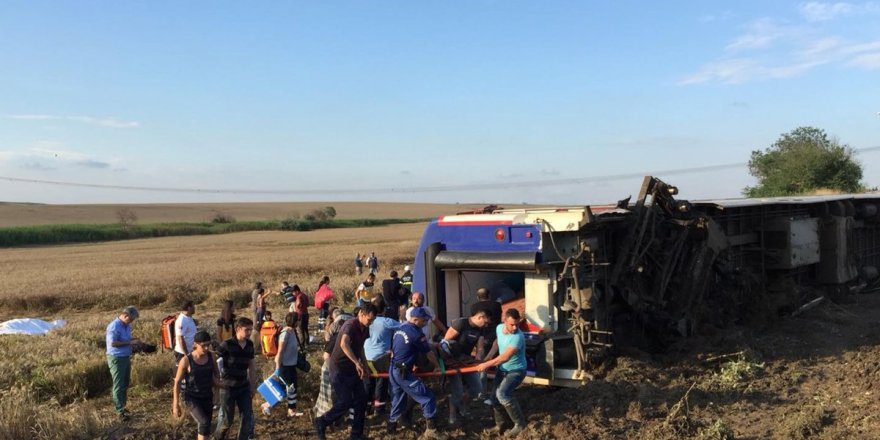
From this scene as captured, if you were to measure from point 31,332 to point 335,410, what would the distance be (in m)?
12.3

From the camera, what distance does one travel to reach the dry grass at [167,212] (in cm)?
8050

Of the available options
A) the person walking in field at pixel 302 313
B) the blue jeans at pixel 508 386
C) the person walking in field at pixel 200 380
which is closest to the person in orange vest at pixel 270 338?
the person walking in field at pixel 200 380

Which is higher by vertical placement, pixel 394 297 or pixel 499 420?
pixel 394 297

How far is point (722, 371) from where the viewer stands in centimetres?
766

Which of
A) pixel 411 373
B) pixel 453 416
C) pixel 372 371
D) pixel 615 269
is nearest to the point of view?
pixel 411 373

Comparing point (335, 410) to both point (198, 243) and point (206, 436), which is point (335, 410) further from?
point (198, 243)

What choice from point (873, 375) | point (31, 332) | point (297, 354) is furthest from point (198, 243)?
point (873, 375)

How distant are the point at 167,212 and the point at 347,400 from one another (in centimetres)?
9942

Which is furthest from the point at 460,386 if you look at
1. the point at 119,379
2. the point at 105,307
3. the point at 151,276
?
the point at 151,276

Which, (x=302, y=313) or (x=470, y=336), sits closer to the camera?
(x=470, y=336)

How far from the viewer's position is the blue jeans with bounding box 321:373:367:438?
21.7 ft

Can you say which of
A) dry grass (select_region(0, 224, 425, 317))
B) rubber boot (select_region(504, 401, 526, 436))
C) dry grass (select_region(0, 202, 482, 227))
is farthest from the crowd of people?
dry grass (select_region(0, 202, 482, 227))

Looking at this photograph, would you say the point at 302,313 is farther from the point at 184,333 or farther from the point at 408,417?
the point at 408,417

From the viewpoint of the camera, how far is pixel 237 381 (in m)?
6.50
